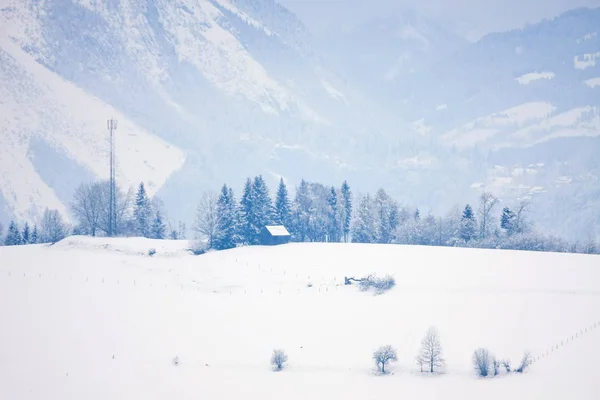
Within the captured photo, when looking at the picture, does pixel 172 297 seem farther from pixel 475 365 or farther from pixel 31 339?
pixel 475 365

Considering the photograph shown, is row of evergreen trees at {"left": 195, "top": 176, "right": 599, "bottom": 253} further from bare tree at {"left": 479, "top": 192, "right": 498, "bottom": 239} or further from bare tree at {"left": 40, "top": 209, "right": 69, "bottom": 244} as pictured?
bare tree at {"left": 40, "top": 209, "right": 69, "bottom": 244}

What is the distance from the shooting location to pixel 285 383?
61.2 metres

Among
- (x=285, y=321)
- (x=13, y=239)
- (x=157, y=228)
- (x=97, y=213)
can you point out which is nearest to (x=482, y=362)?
(x=285, y=321)

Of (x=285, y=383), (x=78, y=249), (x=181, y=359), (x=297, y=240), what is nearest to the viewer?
(x=285, y=383)

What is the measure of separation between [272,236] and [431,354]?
47.9 metres

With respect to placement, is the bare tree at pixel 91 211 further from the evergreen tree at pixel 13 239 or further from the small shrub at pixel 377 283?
the small shrub at pixel 377 283

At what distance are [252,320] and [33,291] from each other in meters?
24.7

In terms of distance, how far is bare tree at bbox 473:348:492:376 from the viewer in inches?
2389

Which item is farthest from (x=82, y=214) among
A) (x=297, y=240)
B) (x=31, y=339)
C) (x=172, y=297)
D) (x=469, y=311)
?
(x=469, y=311)

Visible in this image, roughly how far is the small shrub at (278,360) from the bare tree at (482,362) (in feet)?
51.6

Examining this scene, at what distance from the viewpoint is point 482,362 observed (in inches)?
2398

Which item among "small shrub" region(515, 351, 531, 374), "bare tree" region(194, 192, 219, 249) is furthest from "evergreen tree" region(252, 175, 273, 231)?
"small shrub" region(515, 351, 531, 374)

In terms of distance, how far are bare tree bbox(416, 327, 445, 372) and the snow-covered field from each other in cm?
100

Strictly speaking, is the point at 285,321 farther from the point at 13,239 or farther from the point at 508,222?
the point at 13,239
